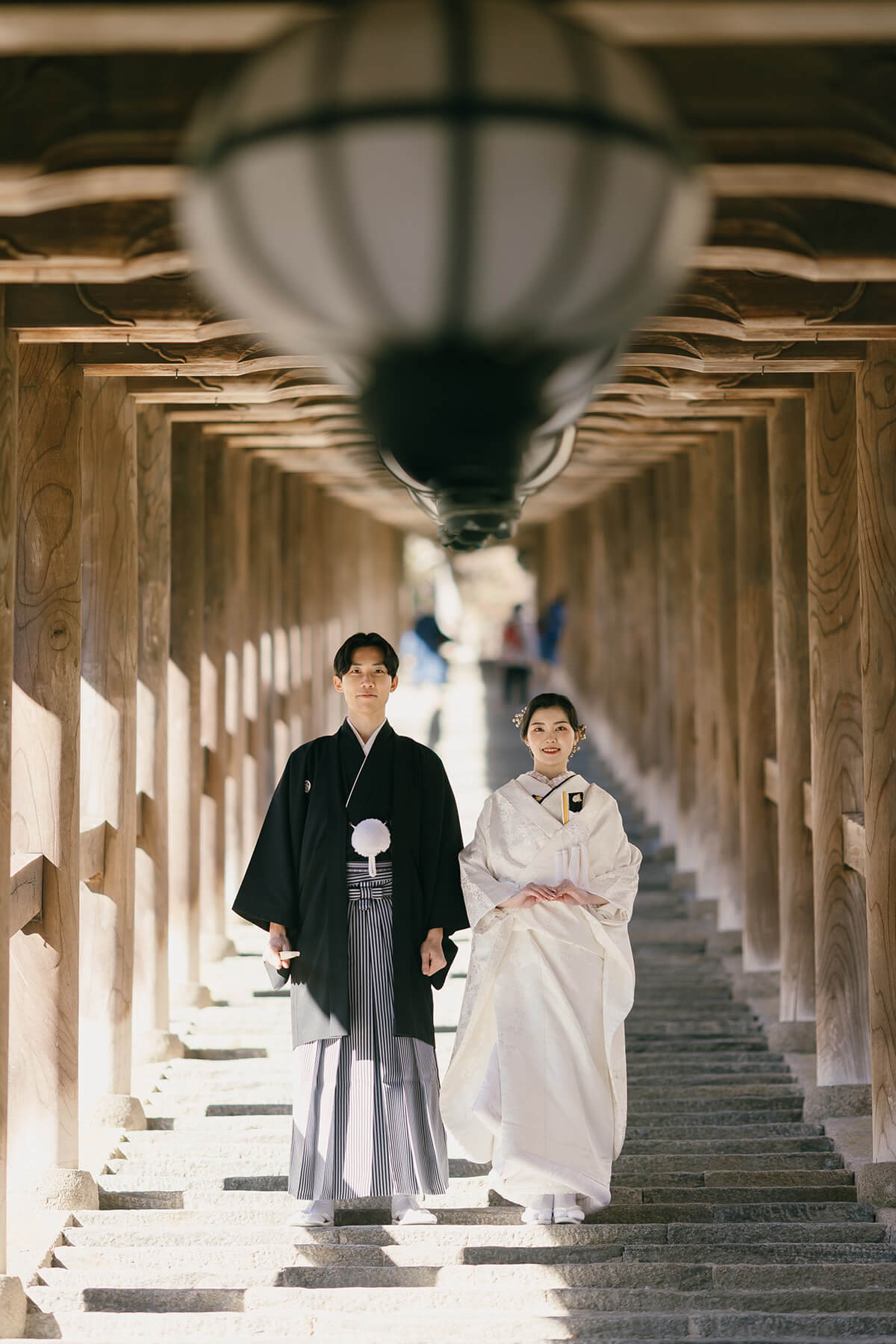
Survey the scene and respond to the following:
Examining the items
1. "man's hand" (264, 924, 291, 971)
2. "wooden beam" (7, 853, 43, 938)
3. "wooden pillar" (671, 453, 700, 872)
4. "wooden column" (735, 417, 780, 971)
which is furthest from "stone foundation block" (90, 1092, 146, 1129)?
"wooden pillar" (671, 453, 700, 872)

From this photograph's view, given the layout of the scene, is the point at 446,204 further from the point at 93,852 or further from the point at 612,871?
the point at 93,852

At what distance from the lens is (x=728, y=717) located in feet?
27.2

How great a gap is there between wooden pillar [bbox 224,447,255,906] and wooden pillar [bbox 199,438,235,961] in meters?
0.22

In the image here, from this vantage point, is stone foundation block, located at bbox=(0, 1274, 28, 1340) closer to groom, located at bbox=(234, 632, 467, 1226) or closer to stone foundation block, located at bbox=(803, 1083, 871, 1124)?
groom, located at bbox=(234, 632, 467, 1226)

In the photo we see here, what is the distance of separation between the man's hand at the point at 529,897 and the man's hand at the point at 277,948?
68 centimetres

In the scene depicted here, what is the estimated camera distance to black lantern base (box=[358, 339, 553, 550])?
1.54 meters

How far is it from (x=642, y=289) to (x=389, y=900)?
134 inches

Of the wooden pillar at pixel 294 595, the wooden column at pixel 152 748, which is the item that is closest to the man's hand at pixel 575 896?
the wooden column at pixel 152 748

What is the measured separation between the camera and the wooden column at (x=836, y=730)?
5.84 metres

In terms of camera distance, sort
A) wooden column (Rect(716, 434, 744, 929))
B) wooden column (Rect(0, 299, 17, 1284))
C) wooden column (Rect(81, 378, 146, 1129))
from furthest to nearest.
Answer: wooden column (Rect(716, 434, 744, 929)) < wooden column (Rect(81, 378, 146, 1129)) < wooden column (Rect(0, 299, 17, 1284))

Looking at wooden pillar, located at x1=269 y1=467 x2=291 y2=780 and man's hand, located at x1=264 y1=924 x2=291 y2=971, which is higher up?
wooden pillar, located at x1=269 y1=467 x2=291 y2=780

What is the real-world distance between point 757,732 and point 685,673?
8.38 ft

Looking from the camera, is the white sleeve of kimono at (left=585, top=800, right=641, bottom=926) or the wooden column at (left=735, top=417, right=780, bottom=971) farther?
the wooden column at (left=735, top=417, right=780, bottom=971)

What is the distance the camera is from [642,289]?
1584 mm
